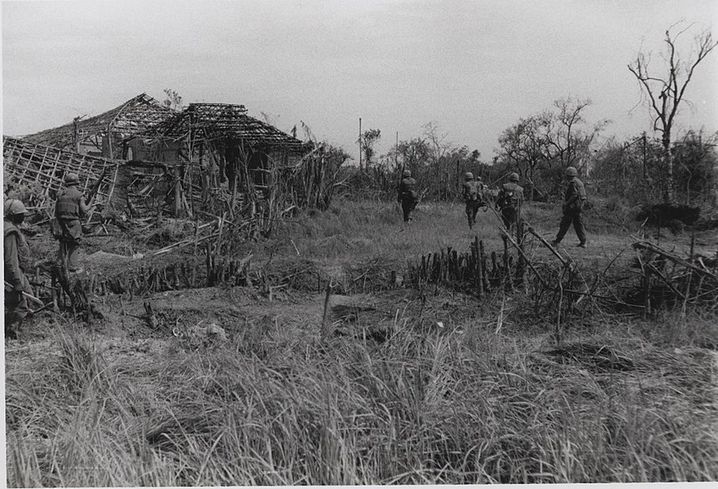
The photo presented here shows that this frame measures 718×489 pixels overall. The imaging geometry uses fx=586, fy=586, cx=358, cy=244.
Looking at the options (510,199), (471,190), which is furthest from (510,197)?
(471,190)

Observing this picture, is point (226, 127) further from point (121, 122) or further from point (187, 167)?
point (121, 122)

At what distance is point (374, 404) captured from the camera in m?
3.52

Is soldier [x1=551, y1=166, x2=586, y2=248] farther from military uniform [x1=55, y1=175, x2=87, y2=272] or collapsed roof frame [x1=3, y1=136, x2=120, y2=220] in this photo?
collapsed roof frame [x1=3, y1=136, x2=120, y2=220]

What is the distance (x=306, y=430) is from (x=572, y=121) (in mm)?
19590

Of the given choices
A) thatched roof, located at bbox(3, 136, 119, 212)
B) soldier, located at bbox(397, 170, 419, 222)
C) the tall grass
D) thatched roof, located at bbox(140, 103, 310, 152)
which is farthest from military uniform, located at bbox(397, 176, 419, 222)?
the tall grass

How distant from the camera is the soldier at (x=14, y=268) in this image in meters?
4.83

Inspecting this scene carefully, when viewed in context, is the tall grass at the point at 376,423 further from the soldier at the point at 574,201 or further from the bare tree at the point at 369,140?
the bare tree at the point at 369,140

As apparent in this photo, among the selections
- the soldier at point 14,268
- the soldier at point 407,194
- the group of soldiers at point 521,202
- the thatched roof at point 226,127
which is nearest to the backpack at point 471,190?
the group of soldiers at point 521,202

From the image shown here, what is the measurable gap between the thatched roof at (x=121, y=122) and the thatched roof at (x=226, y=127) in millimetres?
1820

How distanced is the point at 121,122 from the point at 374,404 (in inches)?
646

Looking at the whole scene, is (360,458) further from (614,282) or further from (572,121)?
(572,121)

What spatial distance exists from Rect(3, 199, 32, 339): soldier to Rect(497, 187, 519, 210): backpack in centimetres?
699

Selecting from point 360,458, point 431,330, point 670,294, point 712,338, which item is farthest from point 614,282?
point 360,458

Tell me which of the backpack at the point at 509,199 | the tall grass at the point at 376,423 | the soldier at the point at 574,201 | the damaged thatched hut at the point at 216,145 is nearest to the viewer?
the tall grass at the point at 376,423
